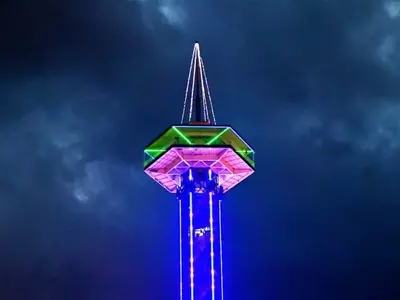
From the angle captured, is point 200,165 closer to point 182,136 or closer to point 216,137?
point 216,137

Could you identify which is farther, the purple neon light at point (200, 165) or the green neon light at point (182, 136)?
the purple neon light at point (200, 165)

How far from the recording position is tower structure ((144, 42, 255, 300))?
271 ft

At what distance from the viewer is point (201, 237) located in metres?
84.0

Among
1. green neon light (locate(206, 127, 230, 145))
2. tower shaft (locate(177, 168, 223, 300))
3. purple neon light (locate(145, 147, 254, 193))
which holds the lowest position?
tower shaft (locate(177, 168, 223, 300))

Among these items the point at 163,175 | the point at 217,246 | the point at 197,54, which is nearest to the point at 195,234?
the point at 217,246

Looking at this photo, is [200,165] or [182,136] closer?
[182,136]

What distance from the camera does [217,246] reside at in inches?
3300

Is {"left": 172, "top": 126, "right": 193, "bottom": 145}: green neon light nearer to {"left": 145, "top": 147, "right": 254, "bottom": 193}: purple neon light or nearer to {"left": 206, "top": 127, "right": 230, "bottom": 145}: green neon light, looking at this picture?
{"left": 145, "top": 147, "right": 254, "bottom": 193}: purple neon light

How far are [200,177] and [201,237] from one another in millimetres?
6151

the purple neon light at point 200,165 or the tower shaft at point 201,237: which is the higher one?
the purple neon light at point 200,165

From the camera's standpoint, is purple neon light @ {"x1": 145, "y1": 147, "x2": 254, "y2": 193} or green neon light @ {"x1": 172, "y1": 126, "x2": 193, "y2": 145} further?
purple neon light @ {"x1": 145, "y1": 147, "x2": 254, "y2": 193}

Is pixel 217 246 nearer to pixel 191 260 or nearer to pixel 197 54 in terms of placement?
pixel 191 260

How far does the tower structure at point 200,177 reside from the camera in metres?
82.5

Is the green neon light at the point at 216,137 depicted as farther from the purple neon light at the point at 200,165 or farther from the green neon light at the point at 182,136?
the green neon light at the point at 182,136
